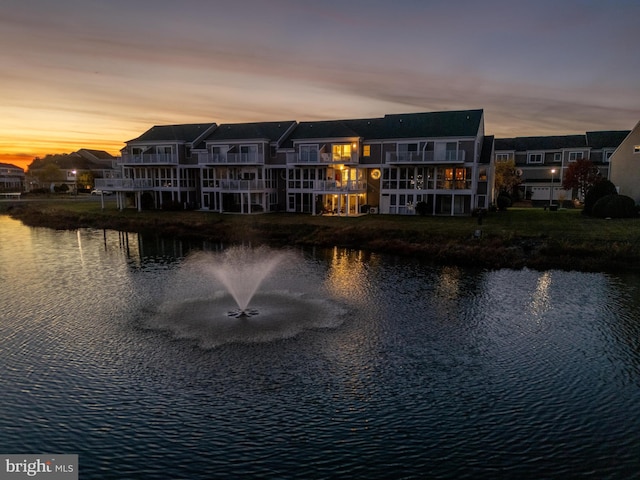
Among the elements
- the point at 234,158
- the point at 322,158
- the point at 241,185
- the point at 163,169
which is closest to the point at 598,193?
the point at 322,158

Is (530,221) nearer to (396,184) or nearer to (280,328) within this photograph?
(396,184)

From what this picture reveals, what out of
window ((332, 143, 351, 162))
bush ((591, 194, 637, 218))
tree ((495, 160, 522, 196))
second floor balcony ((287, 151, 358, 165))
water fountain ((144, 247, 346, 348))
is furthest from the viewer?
tree ((495, 160, 522, 196))

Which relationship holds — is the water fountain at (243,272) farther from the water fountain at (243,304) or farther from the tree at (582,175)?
the tree at (582,175)

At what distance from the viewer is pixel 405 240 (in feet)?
115

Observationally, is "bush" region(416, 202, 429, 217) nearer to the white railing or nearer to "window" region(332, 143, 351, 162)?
the white railing

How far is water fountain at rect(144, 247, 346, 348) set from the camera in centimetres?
1644

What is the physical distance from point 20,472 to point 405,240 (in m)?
29.4

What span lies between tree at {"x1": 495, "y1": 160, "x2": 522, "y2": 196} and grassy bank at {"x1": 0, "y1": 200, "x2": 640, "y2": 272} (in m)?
18.4

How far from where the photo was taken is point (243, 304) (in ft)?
64.8

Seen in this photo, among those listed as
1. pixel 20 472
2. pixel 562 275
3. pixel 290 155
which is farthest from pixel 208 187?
pixel 20 472

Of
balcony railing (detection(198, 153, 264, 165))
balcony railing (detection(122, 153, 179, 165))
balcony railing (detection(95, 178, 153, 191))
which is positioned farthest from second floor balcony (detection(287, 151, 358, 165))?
balcony railing (detection(95, 178, 153, 191))

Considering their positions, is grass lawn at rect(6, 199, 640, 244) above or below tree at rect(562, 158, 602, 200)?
below

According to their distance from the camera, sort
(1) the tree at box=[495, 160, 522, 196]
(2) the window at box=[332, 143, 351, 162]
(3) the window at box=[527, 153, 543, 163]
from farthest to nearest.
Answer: (3) the window at box=[527, 153, 543, 163], (1) the tree at box=[495, 160, 522, 196], (2) the window at box=[332, 143, 351, 162]

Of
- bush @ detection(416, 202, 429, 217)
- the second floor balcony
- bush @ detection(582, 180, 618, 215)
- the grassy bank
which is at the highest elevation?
the second floor balcony
